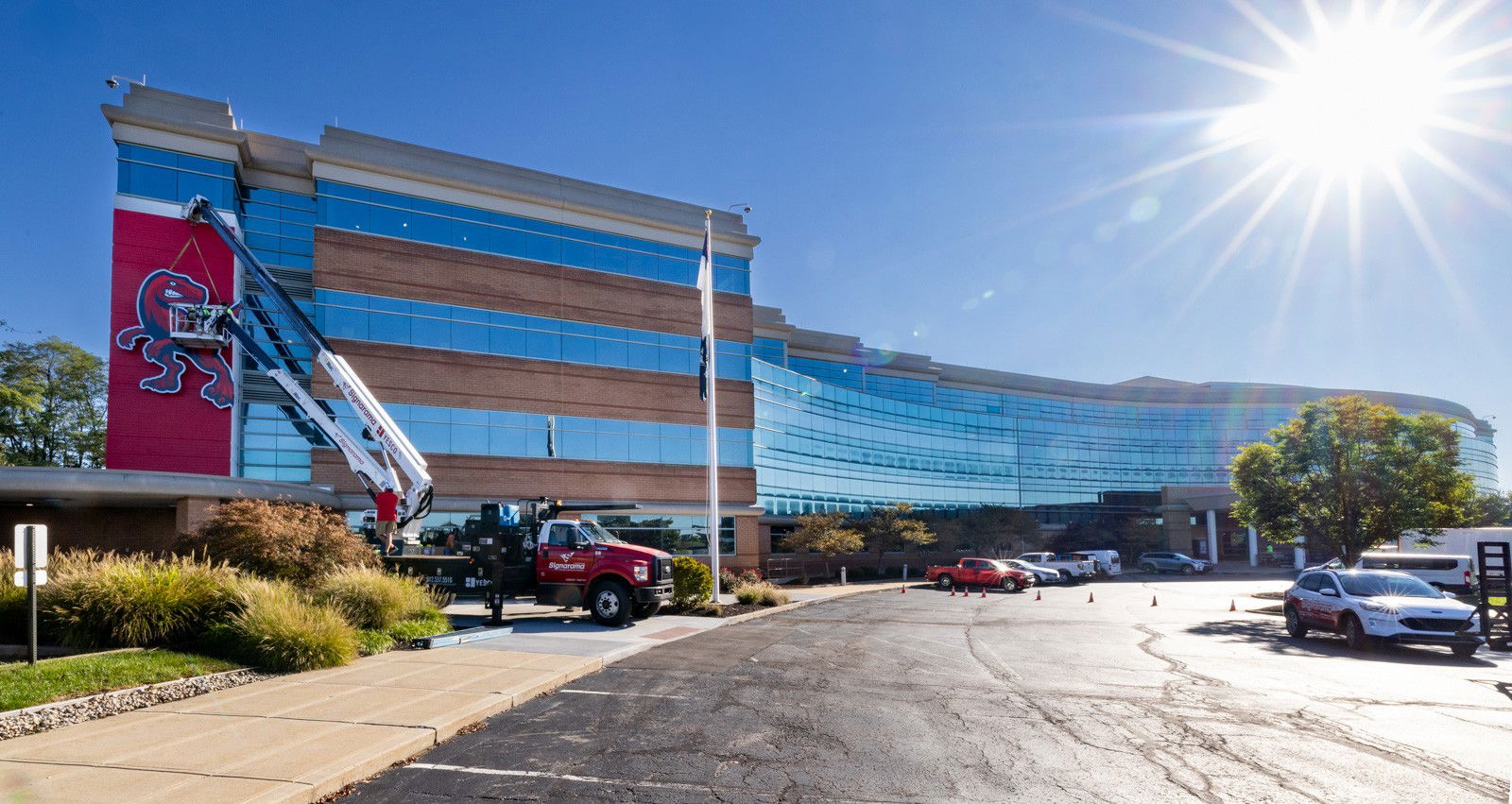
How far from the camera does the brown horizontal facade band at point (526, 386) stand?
111 ft

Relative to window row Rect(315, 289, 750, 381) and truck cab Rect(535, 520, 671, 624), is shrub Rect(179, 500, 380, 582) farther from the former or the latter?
window row Rect(315, 289, 750, 381)

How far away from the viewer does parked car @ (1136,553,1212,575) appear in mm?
56625

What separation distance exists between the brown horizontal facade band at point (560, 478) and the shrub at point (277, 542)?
14.7 metres

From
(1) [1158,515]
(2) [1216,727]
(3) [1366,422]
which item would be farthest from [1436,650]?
(1) [1158,515]

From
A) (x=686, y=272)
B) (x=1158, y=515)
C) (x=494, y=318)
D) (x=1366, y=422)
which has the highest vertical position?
(x=686, y=272)

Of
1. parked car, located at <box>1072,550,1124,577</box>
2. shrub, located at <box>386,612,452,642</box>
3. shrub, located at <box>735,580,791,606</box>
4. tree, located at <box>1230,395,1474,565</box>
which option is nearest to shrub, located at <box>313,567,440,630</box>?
shrub, located at <box>386,612,452,642</box>

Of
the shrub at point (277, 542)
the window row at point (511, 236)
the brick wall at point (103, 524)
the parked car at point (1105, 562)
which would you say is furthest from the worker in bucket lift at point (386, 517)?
the parked car at point (1105, 562)

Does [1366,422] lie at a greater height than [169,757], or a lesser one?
greater

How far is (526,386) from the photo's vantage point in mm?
36281

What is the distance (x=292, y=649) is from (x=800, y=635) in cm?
927

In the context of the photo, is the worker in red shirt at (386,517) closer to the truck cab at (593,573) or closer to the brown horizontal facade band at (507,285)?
the truck cab at (593,573)

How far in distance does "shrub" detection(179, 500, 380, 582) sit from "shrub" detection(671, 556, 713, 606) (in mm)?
7331

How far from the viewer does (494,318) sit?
36.1 m

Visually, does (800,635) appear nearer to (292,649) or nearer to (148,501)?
(292,649)
